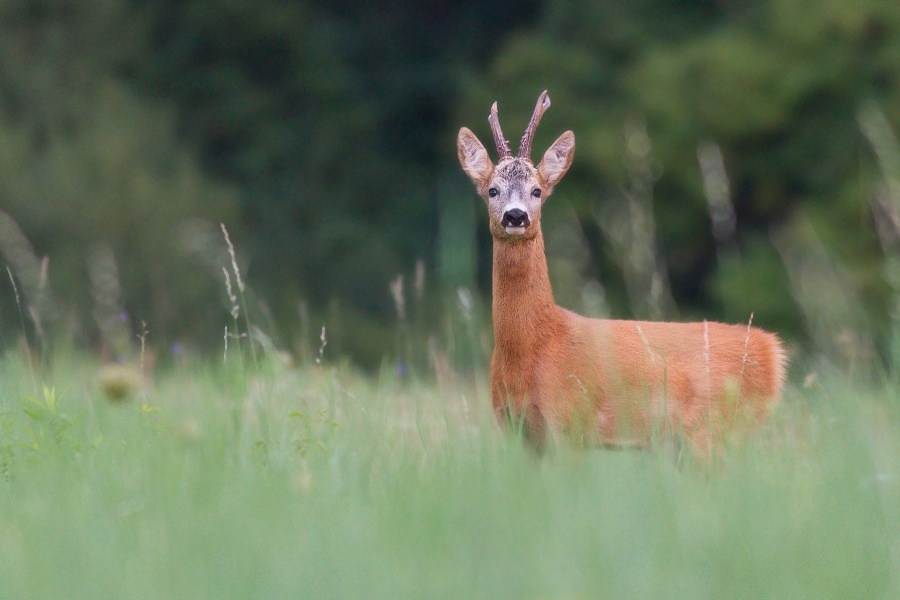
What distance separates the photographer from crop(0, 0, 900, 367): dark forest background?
13.6 m

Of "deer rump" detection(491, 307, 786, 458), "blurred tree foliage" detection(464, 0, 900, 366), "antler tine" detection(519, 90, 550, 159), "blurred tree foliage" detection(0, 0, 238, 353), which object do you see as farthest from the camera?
"blurred tree foliage" detection(0, 0, 238, 353)

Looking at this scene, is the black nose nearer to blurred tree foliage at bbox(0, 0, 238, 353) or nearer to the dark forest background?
→ the dark forest background

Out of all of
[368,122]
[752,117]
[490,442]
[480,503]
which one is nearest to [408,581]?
[480,503]

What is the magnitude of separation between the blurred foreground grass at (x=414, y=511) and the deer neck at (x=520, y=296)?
0.56 m

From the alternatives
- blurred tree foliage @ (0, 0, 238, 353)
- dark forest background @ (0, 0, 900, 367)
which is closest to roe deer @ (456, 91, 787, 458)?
dark forest background @ (0, 0, 900, 367)

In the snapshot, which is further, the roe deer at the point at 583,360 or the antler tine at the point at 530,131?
the antler tine at the point at 530,131

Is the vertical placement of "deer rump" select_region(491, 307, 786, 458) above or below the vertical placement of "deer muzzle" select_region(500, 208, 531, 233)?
below

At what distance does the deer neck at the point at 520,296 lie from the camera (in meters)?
5.02

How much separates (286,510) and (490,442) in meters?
0.84

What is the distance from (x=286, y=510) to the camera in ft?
11.3

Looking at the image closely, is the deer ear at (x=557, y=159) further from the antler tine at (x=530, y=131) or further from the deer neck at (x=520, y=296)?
the deer neck at (x=520, y=296)

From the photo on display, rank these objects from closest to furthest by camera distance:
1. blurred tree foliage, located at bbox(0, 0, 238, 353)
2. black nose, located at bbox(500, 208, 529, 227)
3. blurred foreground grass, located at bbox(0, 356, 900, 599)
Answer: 1. blurred foreground grass, located at bbox(0, 356, 900, 599)
2. black nose, located at bbox(500, 208, 529, 227)
3. blurred tree foliage, located at bbox(0, 0, 238, 353)


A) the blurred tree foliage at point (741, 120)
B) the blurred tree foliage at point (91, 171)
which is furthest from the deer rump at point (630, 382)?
the blurred tree foliage at point (91, 171)

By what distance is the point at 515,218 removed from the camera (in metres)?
4.97
